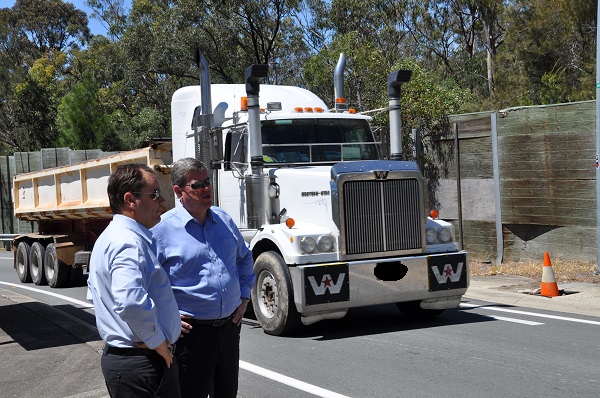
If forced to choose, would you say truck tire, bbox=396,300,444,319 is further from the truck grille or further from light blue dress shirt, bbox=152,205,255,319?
light blue dress shirt, bbox=152,205,255,319

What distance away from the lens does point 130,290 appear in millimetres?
3699

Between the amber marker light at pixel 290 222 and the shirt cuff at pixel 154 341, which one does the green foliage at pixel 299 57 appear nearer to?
the amber marker light at pixel 290 222

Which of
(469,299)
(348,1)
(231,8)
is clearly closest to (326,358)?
(469,299)

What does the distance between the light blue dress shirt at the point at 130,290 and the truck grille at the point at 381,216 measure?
5.39m

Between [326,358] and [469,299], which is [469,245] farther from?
[326,358]

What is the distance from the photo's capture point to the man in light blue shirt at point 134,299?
374cm

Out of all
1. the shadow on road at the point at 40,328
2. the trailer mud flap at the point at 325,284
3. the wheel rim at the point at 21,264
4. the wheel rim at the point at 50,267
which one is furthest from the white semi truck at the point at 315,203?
the wheel rim at the point at 21,264

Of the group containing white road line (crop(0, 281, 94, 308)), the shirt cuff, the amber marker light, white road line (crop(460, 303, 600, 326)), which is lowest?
white road line (crop(0, 281, 94, 308))

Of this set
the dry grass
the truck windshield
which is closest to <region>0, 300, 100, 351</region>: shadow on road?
the truck windshield

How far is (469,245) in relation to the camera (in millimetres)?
16500

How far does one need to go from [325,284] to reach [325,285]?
12 mm

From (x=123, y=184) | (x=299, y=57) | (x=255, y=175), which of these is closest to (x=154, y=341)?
(x=123, y=184)

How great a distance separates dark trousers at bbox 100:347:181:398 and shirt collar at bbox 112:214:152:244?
0.60m

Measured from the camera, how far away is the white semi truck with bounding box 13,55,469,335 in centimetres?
918
